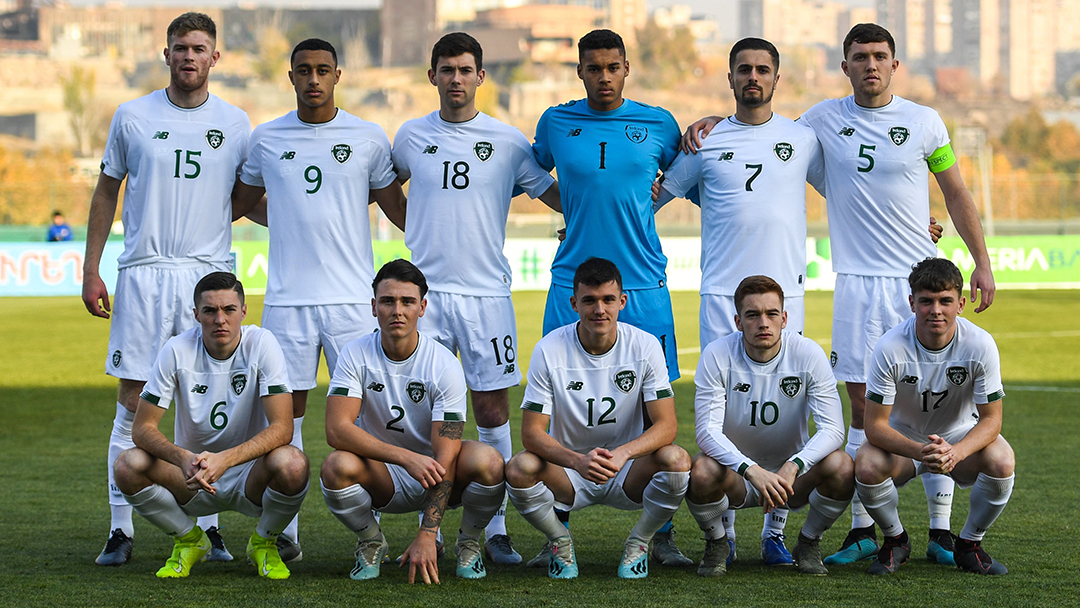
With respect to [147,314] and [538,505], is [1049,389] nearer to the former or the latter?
[538,505]

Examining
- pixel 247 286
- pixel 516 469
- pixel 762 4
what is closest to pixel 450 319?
pixel 516 469

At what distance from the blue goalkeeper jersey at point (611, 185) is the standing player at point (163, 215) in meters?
1.50

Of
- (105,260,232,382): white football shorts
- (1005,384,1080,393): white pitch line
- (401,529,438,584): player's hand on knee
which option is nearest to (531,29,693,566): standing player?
(401,529,438,584): player's hand on knee

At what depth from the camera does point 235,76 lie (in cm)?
8394

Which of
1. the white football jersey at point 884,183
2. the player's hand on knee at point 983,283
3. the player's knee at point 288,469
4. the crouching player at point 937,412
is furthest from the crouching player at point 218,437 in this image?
the player's hand on knee at point 983,283

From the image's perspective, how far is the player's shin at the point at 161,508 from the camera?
4.60 m

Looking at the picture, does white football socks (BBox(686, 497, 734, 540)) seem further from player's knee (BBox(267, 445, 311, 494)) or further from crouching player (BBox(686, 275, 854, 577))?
player's knee (BBox(267, 445, 311, 494))

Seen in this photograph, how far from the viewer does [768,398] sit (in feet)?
15.6

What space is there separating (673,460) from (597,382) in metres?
0.45

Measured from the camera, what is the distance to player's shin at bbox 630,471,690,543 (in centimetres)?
452

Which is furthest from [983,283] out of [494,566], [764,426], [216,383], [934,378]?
[216,383]

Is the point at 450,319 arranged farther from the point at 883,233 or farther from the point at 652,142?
the point at 883,233

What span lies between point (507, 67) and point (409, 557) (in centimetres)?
8790

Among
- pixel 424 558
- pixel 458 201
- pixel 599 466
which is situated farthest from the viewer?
pixel 458 201
